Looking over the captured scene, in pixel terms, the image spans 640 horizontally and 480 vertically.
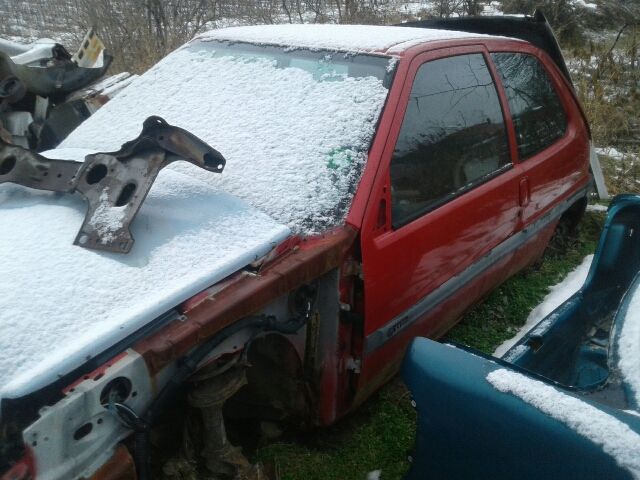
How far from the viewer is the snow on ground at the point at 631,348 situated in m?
1.62

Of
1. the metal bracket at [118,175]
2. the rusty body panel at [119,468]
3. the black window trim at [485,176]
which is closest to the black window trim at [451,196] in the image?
the black window trim at [485,176]

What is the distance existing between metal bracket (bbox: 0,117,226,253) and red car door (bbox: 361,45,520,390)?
2.21 feet

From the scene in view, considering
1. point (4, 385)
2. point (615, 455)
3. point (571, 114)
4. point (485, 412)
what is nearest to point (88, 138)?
point (4, 385)

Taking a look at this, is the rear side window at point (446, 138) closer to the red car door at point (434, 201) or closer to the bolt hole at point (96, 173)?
the red car door at point (434, 201)

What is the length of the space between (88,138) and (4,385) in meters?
1.51

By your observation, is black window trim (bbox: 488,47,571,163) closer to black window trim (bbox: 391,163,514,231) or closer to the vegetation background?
black window trim (bbox: 391,163,514,231)

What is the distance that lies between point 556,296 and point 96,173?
2796mm

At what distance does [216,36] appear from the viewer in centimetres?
289

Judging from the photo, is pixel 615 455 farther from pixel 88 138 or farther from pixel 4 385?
pixel 88 138

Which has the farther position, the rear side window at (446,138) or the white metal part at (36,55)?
the white metal part at (36,55)

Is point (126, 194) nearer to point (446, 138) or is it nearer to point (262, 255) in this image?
point (262, 255)

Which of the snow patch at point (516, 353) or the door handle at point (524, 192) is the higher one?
the door handle at point (524, 192)

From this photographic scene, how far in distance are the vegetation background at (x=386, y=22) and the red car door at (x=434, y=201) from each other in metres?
0.35

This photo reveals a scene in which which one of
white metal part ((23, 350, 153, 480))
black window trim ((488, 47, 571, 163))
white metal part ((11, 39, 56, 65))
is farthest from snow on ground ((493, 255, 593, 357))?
white metal part ((11, 39, 56, 65))
